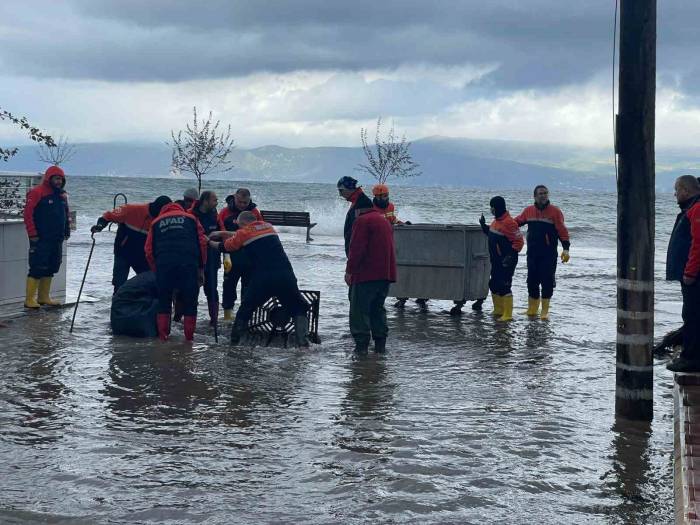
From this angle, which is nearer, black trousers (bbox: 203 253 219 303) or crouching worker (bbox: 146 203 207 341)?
crouching worker (bbox: 146 203 207 341)

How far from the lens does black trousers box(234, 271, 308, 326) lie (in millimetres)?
Result: 10602

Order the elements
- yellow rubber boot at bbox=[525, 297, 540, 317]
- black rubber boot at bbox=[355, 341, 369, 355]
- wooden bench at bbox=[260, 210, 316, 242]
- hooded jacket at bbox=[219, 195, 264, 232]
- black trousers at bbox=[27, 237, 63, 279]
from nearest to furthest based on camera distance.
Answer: black rubber boot at bbox=[355, 341, 369, 355]
hooded jacket at bbox=[219, 195, 264, 232]
black trousers at bbox=[27, 237, 63, 279]
yellow rubber boot at bbox=[525, 297, 540, 317]
wooden bench at bbox=[260, 210, 316, 242]

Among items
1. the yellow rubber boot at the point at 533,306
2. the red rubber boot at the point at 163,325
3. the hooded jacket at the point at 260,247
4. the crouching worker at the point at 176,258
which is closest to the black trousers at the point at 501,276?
the yellow rubber boot at the point at 533,306

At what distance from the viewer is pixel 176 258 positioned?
34.6 feet

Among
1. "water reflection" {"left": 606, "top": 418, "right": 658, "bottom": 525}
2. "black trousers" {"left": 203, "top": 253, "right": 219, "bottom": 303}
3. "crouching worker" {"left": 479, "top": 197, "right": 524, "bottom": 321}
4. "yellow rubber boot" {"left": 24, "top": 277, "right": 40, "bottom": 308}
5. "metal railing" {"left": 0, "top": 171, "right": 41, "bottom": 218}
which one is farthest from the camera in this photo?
"metal railing" {"left": 0, "top": 171, "right": 41, "bottom": 218}

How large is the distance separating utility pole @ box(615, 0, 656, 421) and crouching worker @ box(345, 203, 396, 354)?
11.8 feet

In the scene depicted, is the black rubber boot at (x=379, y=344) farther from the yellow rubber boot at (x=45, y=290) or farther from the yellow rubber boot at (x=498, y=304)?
the yellow rubber boot at (x=45, y=290)

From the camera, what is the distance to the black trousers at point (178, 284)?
1056cm

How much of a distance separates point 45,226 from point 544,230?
6.86 metres

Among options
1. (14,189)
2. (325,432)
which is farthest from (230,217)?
(325,432)

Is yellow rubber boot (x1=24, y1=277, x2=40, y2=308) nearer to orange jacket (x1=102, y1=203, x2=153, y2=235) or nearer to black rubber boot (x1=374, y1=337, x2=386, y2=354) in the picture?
orange jacket (x1=102, y1=203, x2=153, y2=235)

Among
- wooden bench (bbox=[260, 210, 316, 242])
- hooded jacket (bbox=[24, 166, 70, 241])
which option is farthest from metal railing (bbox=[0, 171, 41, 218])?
wooden bench (bbox=[260, 210, 316, 242])

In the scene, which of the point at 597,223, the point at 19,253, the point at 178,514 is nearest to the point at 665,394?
the point at 178,514

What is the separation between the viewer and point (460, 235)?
48.3 feet
